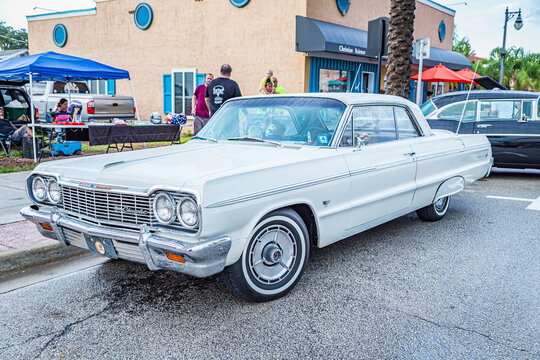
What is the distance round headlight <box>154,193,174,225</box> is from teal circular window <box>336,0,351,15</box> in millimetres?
13991

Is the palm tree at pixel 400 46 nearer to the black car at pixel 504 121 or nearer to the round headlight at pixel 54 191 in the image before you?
the black car at pixel 504 121

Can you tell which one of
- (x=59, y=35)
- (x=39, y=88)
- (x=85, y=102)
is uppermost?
(x=59, y=35)

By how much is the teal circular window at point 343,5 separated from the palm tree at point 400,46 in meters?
5.20

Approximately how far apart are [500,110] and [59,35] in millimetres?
18568

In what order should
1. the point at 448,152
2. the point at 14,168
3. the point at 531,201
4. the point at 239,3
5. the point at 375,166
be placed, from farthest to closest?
the point at 239,3 → the point at 14,168 → the point at 531,201 → the point at 448,152 → the point at 375,166

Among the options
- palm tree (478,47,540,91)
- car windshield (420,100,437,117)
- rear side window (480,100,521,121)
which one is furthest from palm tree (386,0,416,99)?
palm tree (478,47,540,91)

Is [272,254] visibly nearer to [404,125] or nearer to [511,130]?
[404,125]

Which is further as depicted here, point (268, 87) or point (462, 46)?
point (462, 46)

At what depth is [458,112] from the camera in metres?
9.21

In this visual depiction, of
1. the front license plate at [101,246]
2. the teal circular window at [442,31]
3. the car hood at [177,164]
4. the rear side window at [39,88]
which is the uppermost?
the teal circular window at [442,31]

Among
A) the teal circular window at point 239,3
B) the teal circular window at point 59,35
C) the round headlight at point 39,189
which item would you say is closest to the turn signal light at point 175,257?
the round headlight at point 39,189

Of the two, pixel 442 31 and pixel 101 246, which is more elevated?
pixel 442 31

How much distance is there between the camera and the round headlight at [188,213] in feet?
9.43

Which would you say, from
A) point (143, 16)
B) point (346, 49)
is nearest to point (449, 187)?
point (346, 49)
